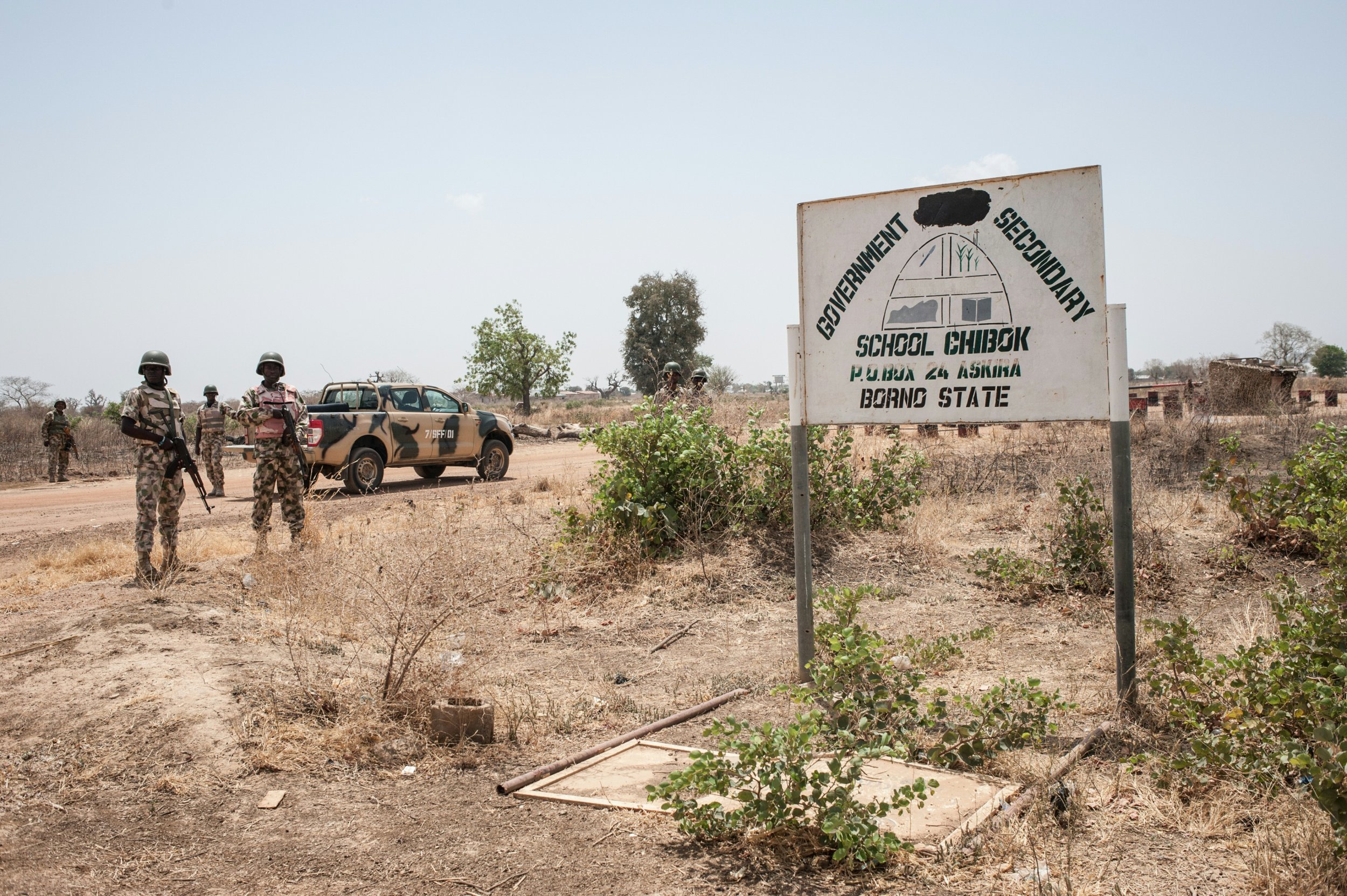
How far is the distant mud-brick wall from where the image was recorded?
56.6ft

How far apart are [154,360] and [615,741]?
17.3 ft

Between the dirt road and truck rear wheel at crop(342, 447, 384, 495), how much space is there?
235 millimetres

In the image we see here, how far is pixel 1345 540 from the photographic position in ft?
14.4

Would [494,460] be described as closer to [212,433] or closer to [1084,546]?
[212,433]

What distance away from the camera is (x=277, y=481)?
8375 mm

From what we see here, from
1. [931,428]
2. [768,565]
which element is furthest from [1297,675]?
[931,428]

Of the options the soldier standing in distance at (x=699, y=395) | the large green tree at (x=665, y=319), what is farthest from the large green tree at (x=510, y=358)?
the soldier standing in distance at (x=699, y=395)

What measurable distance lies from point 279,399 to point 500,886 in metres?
6.18

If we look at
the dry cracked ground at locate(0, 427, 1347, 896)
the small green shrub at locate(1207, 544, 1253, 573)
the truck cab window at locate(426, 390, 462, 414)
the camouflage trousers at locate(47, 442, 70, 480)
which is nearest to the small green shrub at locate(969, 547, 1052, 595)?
the dry cracked ground at locate(0, 427, 1347, 896)

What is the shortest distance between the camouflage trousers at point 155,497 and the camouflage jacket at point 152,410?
14 cm

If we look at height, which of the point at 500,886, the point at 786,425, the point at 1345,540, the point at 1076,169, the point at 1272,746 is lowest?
the point at 500,886

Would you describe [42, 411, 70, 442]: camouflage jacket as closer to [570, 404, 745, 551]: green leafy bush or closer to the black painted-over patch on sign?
[570, 404, 745, 551]: green leafy bush

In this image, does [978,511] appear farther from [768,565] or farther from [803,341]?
[803,341]

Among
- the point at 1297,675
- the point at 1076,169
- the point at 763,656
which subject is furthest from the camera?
the point at 763,656
